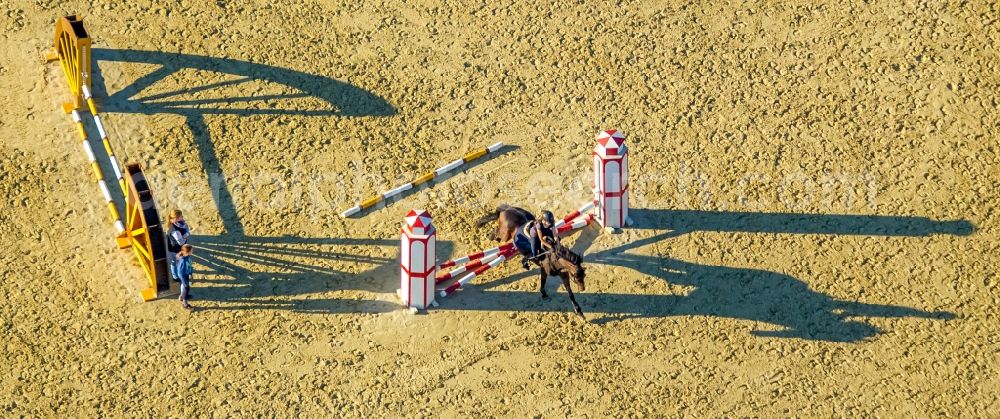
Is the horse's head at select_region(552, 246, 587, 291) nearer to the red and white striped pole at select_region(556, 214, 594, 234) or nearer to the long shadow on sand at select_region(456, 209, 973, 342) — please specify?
the long shadow on sand at select_region(456, 209, 973, 342)

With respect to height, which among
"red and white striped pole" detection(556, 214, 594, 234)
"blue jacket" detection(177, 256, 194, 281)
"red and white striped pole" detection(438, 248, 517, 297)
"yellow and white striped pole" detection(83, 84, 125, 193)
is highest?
"yellow and white striped pole" detection(83, 84, 125, 193)

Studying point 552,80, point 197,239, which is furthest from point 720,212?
point 197,239

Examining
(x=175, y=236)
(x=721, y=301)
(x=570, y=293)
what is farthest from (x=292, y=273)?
(x=721, y=301)

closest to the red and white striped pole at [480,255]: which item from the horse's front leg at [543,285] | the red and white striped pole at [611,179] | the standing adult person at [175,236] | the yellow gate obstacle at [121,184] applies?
the horse's front leg at [543,285]

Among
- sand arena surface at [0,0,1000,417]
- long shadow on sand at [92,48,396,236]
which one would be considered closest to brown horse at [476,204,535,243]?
sand arena surface at [0,0,1000,417]

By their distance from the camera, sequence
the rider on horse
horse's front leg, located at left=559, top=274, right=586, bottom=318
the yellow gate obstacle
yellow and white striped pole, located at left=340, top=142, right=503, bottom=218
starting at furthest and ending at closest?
1. yellow and white striped pole, located at left=340, top=142, right=503, bottom=218
2. the rider on horse
3. horse's front leg, located at left=559, top=274, right=586, bottom=318
4. the yellow gate obstacle

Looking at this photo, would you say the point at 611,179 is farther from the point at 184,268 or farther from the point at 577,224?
the point at 184,268
